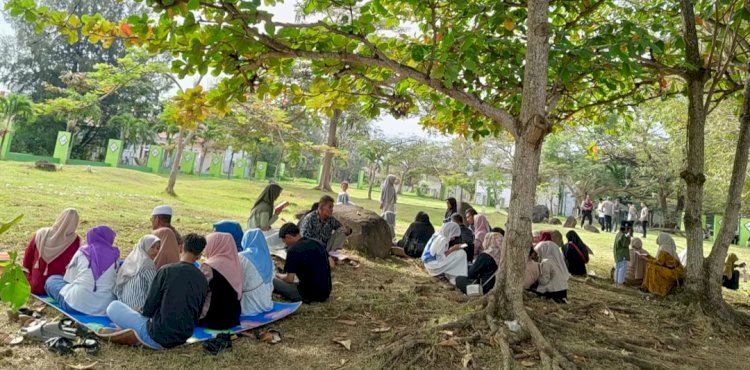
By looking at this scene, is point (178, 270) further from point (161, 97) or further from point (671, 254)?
point (161, 97)

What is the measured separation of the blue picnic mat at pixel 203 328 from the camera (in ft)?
13.9

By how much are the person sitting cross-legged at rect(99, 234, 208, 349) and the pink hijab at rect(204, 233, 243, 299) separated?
0.42 metres

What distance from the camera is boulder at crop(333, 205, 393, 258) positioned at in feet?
28.3

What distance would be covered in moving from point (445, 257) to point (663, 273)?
3593 mm

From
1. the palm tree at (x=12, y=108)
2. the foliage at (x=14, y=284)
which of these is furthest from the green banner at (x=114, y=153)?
the foliage at (x=14, y=284)

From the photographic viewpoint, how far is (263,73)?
18.3ft

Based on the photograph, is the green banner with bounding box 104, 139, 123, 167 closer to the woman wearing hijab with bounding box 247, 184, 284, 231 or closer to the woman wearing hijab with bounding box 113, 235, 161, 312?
the woman wearing hijab with bounding box 247, 184, 284, 231

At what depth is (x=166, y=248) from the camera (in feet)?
16.7

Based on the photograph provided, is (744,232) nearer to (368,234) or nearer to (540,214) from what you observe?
(540,214)

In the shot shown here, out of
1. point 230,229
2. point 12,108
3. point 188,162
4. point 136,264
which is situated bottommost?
point 136,264

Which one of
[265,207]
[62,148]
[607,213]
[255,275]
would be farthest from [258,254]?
[62,148]

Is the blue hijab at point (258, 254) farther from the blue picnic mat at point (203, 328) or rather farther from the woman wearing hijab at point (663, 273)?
the woman wearing hijab at point (663, 273)

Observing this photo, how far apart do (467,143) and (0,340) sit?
3152 cm

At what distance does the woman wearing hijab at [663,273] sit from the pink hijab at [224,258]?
22.1ft
